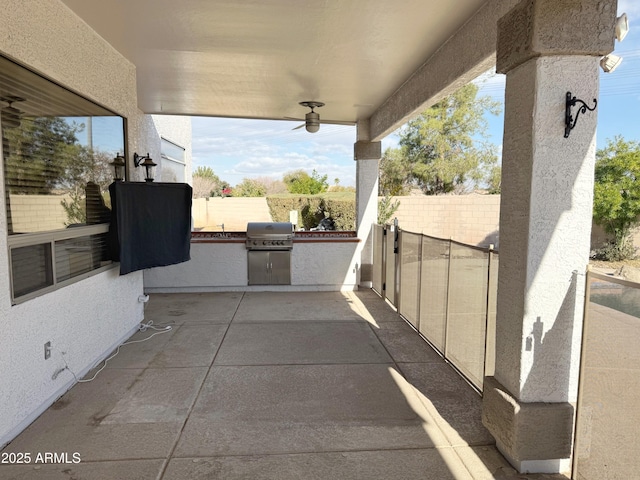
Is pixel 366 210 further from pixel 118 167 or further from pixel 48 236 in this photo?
pixel 48 236

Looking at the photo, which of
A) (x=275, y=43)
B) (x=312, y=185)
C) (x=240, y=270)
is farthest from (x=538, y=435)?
(x=312, y=185)

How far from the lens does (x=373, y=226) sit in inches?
297

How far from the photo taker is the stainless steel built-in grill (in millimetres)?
7246

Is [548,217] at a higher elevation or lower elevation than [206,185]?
lower

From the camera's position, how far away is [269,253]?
732 centimetres

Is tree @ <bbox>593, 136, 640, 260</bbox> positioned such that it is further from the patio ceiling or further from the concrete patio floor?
the concrete patio floor

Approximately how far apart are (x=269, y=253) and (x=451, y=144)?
1622 cm

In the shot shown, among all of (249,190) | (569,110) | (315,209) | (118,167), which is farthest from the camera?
(249,190)

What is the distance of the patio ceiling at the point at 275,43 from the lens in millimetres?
3250

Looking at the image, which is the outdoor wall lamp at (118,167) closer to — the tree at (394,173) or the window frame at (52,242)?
the window frame at (52,242)

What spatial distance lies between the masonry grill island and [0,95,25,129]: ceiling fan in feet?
14.8

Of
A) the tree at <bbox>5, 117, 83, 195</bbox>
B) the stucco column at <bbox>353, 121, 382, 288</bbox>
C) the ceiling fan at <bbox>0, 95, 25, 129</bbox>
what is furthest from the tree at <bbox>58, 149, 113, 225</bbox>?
the stucco column at <bbox>353, 121, 382, 288</bbox>

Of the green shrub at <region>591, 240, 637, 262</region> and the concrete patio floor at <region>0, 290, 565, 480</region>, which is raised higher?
the green shrub at <region>591, 240, 637, 262</region>

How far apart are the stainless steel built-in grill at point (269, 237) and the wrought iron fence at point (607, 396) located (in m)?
5.09
